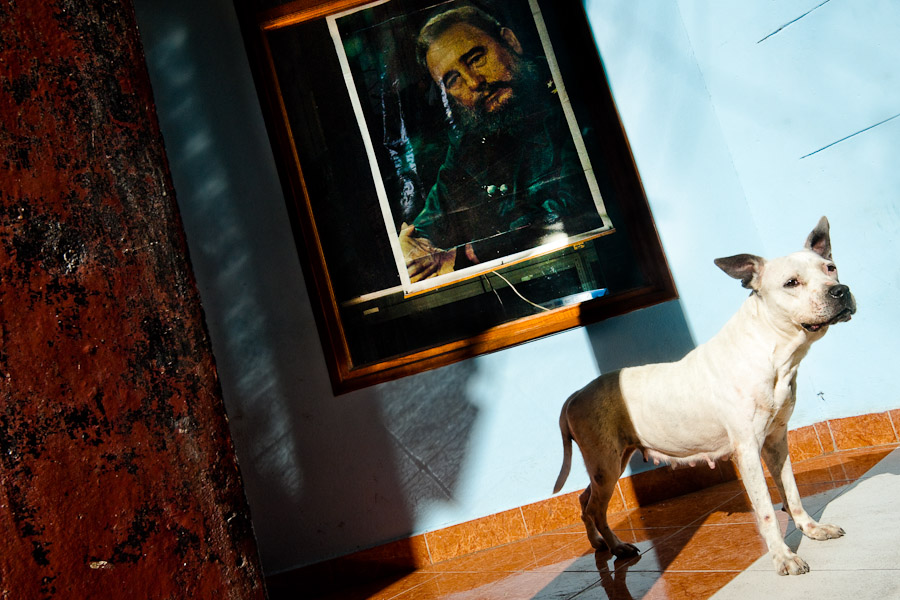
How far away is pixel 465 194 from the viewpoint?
3.62 metres

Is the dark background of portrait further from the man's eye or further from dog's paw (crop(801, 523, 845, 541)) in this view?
dog's paw (crop(801, 523, 845, 541))

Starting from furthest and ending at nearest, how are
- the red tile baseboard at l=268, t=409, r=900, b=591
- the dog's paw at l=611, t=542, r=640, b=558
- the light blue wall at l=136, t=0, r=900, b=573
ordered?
the red tile baseboard at l=268, t=409, r=900, b=591 < the light blue wall at l=136, t=0, r=900, b=573 < the dog's paw at l=611, t=542, r=640, b=558

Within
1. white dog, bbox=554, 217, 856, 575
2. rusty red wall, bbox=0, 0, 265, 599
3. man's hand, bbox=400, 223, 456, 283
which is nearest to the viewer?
rusty red wall, bbox=0, 0, 265, 599

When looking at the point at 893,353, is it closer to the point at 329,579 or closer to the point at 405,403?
the point at 405,403

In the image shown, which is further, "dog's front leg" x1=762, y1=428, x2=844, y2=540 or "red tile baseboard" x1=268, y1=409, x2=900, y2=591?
"red tile baseboard" x1=268, y1=409, x2=900, y2=591

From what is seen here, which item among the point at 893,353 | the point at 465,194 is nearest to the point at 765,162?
the point at 893,353

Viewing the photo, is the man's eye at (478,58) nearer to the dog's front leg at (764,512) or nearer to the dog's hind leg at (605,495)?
the dog's hind leg at (605,495)

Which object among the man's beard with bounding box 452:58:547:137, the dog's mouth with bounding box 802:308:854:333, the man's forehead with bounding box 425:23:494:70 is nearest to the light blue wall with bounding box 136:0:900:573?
the man's beard with bounding box 452:58:547:137

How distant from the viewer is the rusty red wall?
720mm

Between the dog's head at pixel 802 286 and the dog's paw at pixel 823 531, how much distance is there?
23.2 inches

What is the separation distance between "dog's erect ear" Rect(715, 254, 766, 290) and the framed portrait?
143 cm

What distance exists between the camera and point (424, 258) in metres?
3.60

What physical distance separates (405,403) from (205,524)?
8.58 ft

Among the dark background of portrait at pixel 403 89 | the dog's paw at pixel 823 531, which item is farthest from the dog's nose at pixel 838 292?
the dark background of portrait at pixel 403 89
